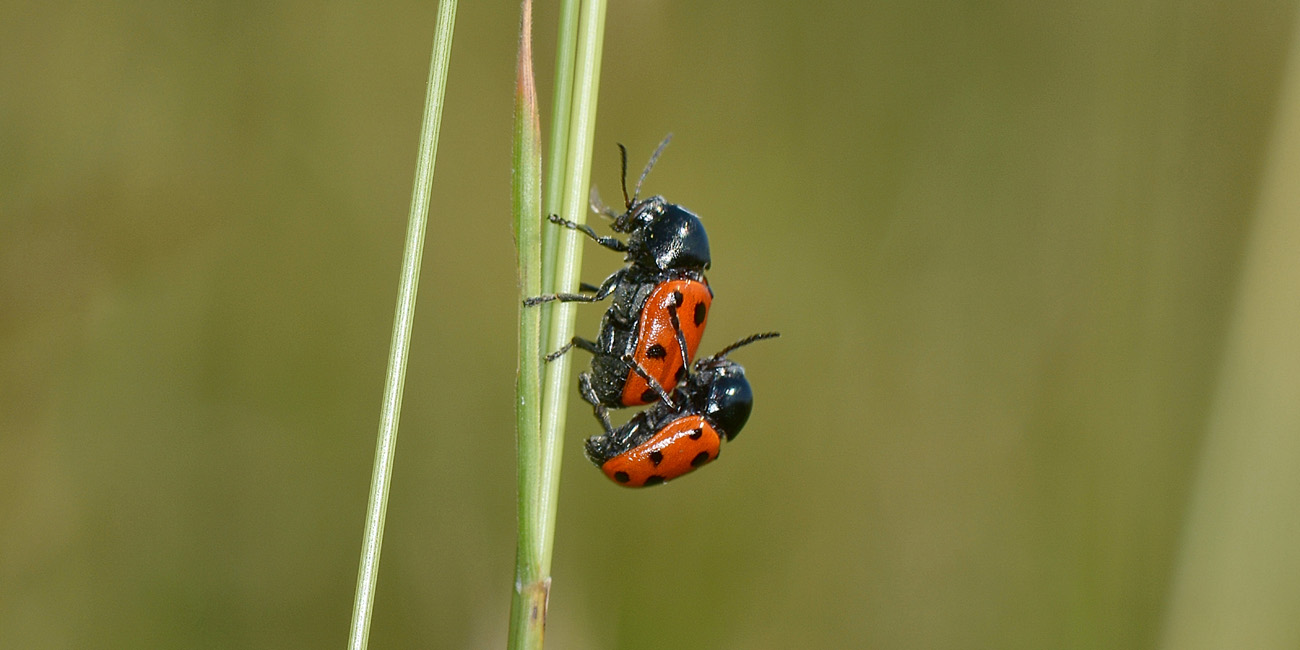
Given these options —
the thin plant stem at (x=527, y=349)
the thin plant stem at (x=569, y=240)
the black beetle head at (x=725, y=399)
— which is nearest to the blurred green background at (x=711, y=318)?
the black beetle head at (x=725, y=399)

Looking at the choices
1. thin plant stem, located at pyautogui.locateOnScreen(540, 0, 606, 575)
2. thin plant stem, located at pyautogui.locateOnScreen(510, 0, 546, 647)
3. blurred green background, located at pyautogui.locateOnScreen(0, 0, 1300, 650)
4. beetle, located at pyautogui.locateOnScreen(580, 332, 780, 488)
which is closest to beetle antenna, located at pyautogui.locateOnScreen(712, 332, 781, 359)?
beetle, located at pyautogui.locateOnScreen(580, 332, 780, 488)

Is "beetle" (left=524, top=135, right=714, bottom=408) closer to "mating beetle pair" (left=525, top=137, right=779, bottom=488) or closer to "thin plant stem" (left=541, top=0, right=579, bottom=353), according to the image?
"mating beetle pair" (left=525, top=137, right=779, bottom=488)

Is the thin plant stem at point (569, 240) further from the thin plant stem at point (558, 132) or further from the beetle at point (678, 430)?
the beetle at point (678, 430)

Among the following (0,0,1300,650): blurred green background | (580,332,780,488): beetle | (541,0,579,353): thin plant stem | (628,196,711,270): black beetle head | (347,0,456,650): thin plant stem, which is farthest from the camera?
(0,0,1300,650): blurred green background

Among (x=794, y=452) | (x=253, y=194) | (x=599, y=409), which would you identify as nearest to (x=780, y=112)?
(x=794, y=452)

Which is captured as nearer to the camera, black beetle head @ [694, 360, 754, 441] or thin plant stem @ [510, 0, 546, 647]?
thin plant stem @ [510, 0, 546, 647]

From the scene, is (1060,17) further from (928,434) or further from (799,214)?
(928,434)
